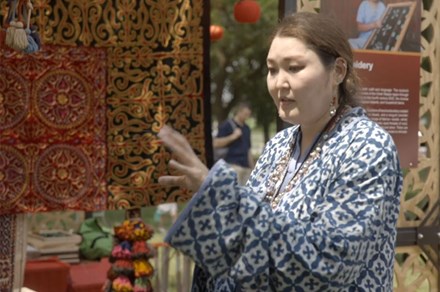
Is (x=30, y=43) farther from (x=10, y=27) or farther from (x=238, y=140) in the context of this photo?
(x=238, y=140)

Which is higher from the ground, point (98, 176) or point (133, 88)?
point (133, 88)

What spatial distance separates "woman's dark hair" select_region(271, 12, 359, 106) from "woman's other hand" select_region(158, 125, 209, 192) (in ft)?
1.37

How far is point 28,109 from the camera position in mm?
4316

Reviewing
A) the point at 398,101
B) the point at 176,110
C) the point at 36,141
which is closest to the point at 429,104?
the point at 398,101

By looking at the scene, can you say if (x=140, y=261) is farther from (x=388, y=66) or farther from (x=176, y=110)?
(x=388, y=66)

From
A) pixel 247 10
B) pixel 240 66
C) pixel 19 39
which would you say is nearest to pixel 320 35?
pixel 19 39

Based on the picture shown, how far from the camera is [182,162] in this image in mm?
1824

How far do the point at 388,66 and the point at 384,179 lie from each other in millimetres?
2785

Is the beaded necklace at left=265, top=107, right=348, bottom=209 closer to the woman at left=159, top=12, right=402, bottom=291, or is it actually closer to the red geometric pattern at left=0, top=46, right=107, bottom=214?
the woman at left=159, top=12, right=402, bottom=291

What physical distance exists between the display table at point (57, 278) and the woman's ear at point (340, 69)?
12.2 feet

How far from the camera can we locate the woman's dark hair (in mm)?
2057

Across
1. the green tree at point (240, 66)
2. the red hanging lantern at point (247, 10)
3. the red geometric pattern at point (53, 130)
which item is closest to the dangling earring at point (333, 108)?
the red geometric pattern at point (53, 130)

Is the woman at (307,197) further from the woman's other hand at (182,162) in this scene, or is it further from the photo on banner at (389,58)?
the photo on banner at (389,58)

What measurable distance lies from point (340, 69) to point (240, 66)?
16.8 metres
